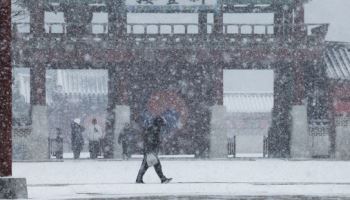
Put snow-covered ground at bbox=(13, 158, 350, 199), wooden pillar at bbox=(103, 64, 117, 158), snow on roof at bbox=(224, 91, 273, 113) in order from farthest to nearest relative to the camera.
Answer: snow on roof at bbox=(224, 91, 273, 113), wooden pillar at bbox=(103, 64, 117, 158), snow-covered ground at bbox=(13, 158, 350, 199)

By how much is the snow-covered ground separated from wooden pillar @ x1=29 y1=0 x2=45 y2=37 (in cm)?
727

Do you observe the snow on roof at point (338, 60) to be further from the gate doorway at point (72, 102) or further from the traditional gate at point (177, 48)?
the gate doorway at point (72, 102)

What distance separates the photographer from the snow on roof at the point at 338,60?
32.8 metres

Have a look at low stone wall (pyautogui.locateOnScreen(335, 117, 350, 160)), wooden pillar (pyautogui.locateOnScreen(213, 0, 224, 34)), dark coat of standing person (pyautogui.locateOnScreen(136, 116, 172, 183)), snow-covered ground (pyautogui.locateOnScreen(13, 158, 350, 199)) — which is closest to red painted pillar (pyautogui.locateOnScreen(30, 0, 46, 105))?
snow-covered ground (pyautogui.locateOnScreen(13, 158, 350, 199))

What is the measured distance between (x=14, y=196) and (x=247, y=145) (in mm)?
36053

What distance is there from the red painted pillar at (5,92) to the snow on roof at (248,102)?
38727 millimetres

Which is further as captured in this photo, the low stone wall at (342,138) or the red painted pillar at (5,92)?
the low stone wall at (342,138)

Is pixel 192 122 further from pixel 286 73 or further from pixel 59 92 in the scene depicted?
pixel 59 92

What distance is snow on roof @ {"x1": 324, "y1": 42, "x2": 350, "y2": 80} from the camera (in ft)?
107

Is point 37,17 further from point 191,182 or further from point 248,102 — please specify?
point 248,102

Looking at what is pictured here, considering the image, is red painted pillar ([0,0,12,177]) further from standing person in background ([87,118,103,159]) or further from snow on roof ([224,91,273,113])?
snow on roof ([224,91,273,113])

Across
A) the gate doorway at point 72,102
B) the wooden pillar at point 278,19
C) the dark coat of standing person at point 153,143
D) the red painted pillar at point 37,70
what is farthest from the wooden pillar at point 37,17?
the gate doorway at point 72,102

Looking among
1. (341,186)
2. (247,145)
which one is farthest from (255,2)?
(247,145)

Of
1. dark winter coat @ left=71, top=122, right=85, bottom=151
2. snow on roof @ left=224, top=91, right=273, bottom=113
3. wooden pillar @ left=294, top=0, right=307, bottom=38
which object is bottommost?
dark winter coat @ left=71, top=122, right=85, bottom=151
